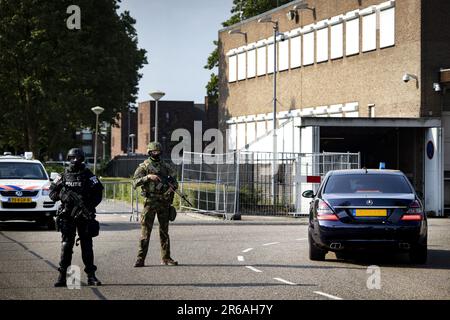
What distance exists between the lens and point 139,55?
185 ft

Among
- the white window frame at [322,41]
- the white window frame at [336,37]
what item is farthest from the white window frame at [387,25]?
the white window frame at [322,41]

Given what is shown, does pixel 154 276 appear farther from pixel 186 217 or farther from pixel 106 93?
pixel 106 93

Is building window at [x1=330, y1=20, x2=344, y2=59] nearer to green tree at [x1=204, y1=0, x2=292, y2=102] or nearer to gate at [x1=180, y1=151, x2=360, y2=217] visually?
gate at [x1=180, y1=151, x2=360, y2=217]

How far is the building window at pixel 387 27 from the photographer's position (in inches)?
1507

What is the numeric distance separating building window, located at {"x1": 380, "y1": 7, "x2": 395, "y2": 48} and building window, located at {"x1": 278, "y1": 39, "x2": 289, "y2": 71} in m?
10.4

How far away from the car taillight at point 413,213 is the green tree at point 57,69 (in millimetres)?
36424

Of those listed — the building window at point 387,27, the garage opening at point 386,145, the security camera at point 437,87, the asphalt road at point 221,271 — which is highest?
the building window at point 387,27

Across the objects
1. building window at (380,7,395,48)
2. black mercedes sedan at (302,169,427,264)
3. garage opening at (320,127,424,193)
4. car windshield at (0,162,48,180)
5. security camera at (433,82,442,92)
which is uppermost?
building window at (380,7,395,48)

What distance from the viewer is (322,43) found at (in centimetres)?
4512

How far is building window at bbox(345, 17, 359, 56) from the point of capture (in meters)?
41.8

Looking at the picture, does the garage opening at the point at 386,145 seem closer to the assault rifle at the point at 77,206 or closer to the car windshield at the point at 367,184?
the car windshield at the point at 367,184

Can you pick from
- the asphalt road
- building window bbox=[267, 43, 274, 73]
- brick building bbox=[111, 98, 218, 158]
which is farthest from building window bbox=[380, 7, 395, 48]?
brick building bbox=[111, 98, 218, 158]
